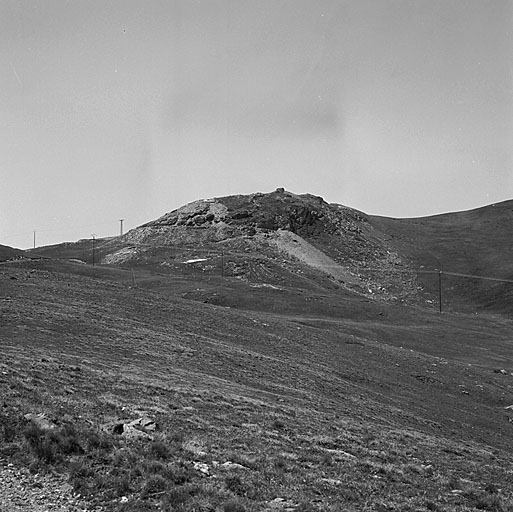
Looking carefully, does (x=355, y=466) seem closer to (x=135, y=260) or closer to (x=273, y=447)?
(x=273, y=447)

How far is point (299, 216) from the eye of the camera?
16175 centimetres

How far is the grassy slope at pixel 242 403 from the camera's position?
13680 mm

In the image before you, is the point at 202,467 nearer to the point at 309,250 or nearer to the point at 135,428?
the point at 135,428

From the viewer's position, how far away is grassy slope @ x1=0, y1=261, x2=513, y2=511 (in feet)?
44.9

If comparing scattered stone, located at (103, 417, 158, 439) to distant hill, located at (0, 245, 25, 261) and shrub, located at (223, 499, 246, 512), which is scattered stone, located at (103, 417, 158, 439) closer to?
shrub, located at (223, 499, 246, 512)

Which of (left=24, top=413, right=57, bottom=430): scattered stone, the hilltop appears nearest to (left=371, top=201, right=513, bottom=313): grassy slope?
the hilltop

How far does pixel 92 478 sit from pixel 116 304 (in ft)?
109

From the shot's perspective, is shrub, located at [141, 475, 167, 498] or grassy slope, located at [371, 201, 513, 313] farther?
grassy slope, located at [371, 201, 513, 313]

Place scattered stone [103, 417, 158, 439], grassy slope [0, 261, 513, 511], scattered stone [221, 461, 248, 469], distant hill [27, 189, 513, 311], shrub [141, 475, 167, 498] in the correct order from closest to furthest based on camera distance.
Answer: shrub [141, 475, 167, 498], grassy slope [0, 261, 513, 511], scattered stone [221, 461, 248, 469], scattered stone [103, 417, 158, 439], distant hill [27, 189, 513, 311]

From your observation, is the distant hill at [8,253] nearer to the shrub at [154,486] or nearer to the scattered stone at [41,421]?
the scattered stone at [41,421]

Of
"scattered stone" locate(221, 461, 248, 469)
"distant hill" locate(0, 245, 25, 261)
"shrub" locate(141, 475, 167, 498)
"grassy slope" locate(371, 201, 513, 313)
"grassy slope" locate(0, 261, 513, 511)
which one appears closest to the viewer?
"shrub" locate(141, 475, 167, 498)

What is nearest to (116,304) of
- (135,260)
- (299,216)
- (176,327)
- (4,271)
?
(176,327)

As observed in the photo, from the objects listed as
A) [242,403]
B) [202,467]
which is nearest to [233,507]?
[202,467]

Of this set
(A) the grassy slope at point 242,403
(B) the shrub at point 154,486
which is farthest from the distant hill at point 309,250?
(B) the shrub at point 154,486
